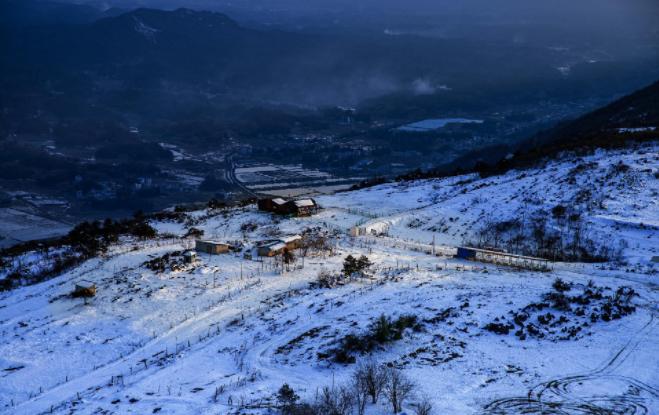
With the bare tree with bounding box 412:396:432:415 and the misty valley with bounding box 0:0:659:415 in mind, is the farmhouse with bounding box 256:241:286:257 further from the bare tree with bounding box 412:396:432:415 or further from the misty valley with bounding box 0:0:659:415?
the bare tree with bounding box 412:396:432:415

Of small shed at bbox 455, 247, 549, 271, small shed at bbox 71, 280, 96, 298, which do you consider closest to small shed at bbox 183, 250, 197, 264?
small shed at bbox 71, 280, 96, 298

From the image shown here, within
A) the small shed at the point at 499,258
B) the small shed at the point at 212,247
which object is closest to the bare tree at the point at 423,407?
the small shed at the point at 499,258

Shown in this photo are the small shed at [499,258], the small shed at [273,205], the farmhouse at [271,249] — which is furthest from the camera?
the small shed at [273,205]

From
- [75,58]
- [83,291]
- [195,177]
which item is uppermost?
[75,58]

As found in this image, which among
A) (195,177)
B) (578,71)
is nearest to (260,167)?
(195,177)

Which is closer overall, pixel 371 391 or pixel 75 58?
pixel 371 391

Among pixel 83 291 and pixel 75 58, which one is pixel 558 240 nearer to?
pixel 83 291

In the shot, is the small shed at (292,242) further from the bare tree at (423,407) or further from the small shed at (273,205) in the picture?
the bare tree at (423,407)
